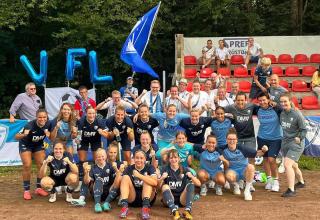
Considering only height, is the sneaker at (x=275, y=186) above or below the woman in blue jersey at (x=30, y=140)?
below

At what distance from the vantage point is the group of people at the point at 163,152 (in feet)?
23.4

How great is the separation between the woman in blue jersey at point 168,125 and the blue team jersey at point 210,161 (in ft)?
2.58

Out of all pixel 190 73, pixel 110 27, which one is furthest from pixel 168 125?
pixel 110 27

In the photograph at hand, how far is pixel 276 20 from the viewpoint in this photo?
67.3 ft

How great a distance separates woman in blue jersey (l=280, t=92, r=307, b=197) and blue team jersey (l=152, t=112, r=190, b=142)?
191 centimetres

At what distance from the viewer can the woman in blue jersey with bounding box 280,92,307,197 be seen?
800 cm

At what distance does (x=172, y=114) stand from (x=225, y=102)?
6.24 ft

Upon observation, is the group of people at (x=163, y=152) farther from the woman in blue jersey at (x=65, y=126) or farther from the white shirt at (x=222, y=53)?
the white shirt at (x=222, y=53)

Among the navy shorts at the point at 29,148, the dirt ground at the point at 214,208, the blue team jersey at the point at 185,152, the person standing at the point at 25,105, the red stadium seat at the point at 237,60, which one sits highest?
the red stadium seat at the point at 237,60

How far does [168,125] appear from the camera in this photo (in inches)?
337

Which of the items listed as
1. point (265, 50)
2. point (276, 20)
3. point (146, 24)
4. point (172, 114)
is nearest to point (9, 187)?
point (172, 114)

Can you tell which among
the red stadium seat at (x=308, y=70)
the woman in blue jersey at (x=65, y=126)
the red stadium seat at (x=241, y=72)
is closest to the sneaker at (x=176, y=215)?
the woman in blue jersey at (x=65, y=126)

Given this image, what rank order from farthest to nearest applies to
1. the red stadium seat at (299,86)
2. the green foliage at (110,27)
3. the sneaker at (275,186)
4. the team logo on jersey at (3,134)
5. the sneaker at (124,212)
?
the green foliage at (110,27), the red stadium seat at (299,86), the team logo on jersey at (3,134), the sneaker at (275,186), the sneaker at (124,212)

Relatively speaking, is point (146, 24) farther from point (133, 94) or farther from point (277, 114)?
point (277, 114)
